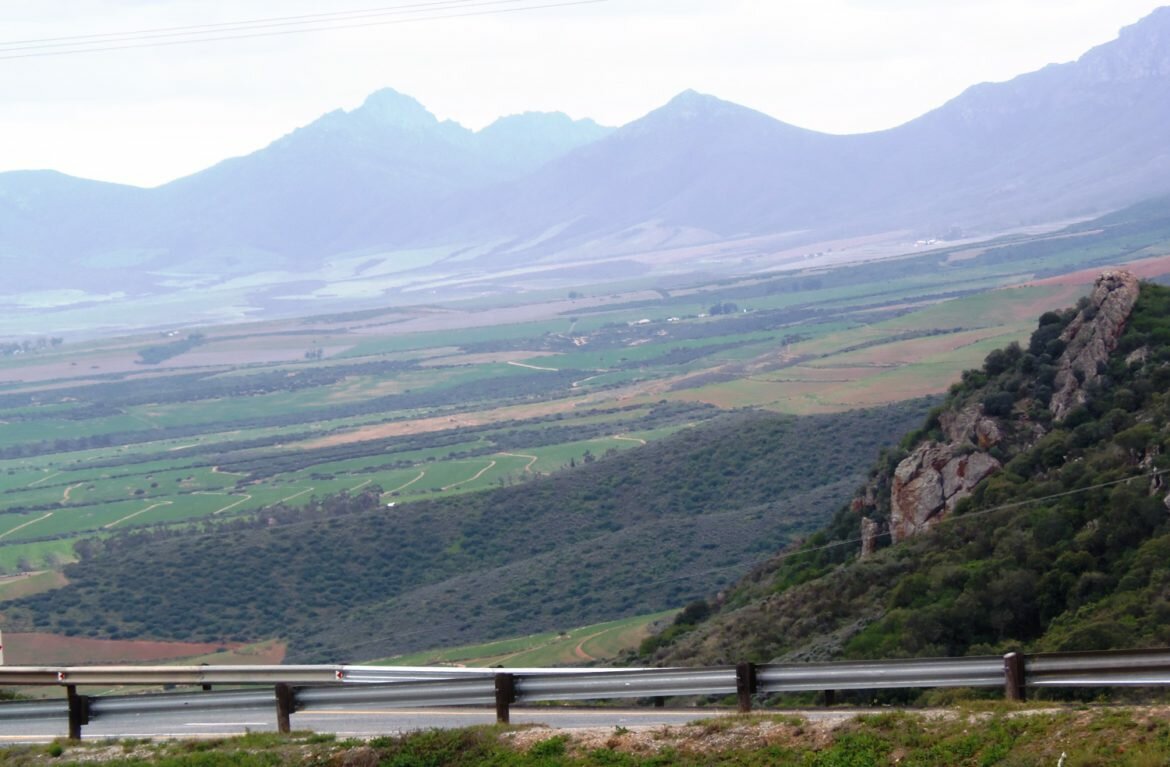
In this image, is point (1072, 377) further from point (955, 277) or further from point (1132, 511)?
point (955, 277)

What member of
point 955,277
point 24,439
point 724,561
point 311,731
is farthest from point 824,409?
point 955,277

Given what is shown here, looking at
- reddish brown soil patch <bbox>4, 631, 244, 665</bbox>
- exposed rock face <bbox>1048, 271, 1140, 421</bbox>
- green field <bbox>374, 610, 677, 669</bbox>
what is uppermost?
exposed rock face <bbox>1048, 271, 1140, 421</bbox>

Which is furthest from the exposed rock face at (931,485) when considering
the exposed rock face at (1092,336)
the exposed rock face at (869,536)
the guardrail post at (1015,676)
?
the guardrail post at (1015,676)

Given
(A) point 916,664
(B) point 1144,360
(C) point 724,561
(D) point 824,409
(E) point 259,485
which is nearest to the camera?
(A) point 916,664

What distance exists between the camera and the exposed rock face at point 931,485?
3167 cm

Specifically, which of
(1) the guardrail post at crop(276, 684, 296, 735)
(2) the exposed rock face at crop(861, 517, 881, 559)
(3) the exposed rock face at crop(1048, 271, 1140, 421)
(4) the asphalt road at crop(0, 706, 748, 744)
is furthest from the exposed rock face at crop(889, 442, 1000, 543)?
(1) the guardrail post at crop(276, 684, 296, 735)

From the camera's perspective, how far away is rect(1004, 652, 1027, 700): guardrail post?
11992mm

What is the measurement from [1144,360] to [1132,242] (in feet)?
541

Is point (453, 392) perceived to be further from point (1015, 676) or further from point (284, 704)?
point (1015, 676)

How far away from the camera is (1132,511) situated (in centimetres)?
2400

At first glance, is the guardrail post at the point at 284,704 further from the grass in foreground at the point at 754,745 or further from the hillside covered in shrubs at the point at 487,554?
the hillside covered in shrubs at the point at 487,554

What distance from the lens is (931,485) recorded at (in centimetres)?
3241

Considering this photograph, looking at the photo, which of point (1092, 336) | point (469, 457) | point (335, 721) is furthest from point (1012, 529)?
point (469, 457)

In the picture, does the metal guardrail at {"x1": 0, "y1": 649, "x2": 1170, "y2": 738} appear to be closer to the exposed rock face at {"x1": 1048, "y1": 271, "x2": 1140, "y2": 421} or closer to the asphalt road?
the asphalt road
